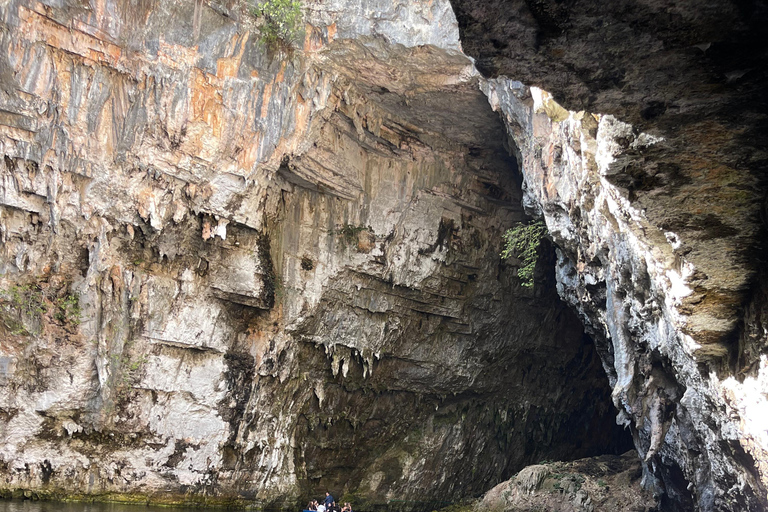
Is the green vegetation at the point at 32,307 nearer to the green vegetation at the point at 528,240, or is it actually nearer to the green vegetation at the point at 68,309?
the green vegetation at the point at 68,309

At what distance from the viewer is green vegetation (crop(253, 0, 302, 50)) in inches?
535

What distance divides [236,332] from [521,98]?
8.67 metres

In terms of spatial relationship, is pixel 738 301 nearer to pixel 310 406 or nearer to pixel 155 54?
pixel 155 54

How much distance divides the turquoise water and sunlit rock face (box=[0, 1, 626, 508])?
1.45 ft

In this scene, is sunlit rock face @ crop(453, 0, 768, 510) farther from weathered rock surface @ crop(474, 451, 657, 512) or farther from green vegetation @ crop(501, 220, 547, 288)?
green vegetation @ crop(501, 220, 547, 288)

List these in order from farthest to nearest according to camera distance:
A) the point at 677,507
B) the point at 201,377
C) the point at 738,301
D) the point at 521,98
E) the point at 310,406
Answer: the point at 310,406 → the point at 201,377 → the point at 521,98 → the point at 677,507 → the point at 738,301

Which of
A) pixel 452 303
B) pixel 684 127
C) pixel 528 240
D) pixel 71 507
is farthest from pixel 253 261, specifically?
pixel 684 127

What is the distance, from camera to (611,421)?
2212 cm

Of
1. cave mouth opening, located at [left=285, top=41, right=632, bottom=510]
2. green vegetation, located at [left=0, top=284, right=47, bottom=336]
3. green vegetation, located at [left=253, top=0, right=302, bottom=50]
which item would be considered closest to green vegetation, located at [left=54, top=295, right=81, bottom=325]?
green vegetation, located at [left=0, top=284, right=47, bottom=336]

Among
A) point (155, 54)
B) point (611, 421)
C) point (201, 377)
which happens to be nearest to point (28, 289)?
point (201, 377)

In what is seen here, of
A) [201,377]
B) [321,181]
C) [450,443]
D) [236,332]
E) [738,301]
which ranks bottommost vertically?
[450,443]

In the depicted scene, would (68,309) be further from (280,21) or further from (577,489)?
(577,489)

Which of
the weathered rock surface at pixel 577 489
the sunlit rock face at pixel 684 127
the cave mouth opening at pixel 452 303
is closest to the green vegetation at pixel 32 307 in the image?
the cave mouth opening at pixel 452 303

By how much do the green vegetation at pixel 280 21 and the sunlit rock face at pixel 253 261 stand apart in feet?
1.04
